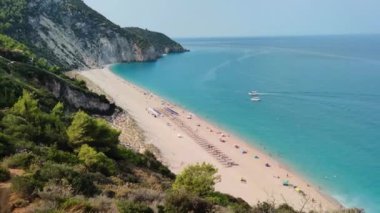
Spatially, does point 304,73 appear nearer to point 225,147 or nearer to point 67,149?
point 225,147

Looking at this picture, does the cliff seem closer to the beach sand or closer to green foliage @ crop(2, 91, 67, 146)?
green foliage @ crop(2, 91, 67, 146)

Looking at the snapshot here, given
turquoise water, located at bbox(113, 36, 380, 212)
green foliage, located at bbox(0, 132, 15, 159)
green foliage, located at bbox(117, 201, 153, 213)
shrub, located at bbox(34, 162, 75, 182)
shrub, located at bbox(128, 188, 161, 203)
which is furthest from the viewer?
turquoise water, located at bbox(113, 36, 380, 212)

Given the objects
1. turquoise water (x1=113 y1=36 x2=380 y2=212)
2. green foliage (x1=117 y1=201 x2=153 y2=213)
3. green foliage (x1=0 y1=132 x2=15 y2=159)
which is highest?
green foliage (x1=117 y1=201 x2=153 y2=213)

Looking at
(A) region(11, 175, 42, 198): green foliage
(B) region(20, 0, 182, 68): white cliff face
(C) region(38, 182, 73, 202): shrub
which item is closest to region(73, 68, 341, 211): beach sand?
(C) region(38, 182, 73, 202): shrub

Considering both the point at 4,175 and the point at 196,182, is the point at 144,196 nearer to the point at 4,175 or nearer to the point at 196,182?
the point at 4,175

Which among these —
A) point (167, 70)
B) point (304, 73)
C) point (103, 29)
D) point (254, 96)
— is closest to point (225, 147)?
point (254, 96)

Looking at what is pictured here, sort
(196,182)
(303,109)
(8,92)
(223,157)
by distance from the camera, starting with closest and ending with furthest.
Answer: (196,182) → (8,92) → (223,157) → (303,109)

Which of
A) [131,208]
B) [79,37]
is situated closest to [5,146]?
[131,208]
